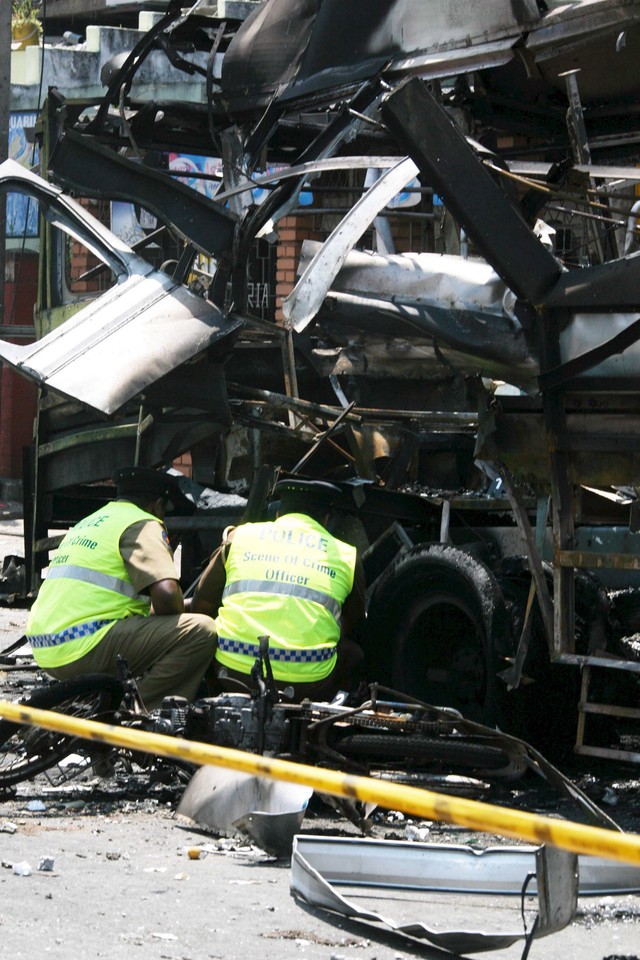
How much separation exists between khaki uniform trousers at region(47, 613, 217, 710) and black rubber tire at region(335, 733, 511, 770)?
842 millimetres

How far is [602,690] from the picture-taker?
243 inches

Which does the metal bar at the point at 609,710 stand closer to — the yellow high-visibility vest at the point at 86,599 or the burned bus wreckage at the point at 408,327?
the burned bus wreckage at the point at 408,327

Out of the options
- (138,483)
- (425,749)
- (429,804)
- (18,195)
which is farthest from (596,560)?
(18,195)

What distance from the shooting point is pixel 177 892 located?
4.49 metres

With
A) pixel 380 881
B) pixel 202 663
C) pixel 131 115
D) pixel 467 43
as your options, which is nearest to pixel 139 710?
pixel 202 663

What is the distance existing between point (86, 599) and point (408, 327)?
65.0 inches

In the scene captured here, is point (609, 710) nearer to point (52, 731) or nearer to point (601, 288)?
point (601, 288)

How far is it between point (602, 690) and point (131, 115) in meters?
4.39

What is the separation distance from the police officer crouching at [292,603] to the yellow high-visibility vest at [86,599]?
1.26ft

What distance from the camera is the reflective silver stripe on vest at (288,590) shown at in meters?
6.08

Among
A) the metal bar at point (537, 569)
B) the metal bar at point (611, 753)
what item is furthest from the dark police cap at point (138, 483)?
the metal bar at point (611, 753)

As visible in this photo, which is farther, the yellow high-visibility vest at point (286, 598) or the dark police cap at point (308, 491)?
the dark police cap at point (308, 491)

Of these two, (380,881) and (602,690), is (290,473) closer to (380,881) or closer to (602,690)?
(602,690)

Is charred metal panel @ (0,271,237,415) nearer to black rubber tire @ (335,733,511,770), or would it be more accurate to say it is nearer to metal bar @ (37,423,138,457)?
metal bar @ (37,423,138,457)
